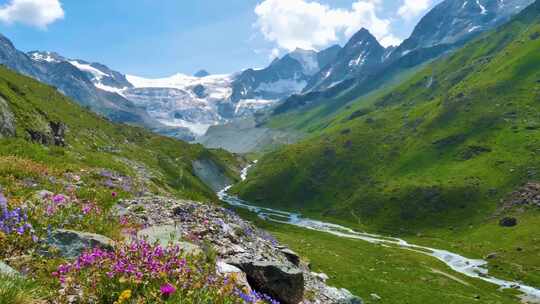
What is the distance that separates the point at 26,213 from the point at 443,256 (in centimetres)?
12058

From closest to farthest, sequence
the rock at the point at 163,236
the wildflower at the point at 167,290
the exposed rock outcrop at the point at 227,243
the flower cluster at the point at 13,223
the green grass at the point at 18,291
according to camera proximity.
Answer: the green grass at the point at 18,291, the wildflower at the point at 167,290, the flower cluster at the point at 13,223, the rock at the point at 163,236, the exposed rock outcrop at the point at 227,243

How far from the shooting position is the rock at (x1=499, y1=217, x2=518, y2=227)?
134775 millimetres

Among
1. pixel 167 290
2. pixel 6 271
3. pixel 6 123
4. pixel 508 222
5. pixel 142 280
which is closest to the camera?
pixel 167 290

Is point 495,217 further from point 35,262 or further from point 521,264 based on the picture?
point 35,262

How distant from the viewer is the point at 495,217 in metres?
147

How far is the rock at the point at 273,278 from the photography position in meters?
13.6

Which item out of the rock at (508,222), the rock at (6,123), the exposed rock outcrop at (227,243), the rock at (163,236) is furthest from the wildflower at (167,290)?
the rock at (508,222)

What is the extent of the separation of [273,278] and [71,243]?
23.4ft

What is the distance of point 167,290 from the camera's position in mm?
6289

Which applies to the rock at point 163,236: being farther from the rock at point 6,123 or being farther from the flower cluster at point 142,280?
the rock at point 6,123

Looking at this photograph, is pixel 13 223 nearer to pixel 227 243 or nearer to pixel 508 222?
pixel 227 243

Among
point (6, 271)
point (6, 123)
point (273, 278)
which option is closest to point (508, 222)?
point (6, 123)

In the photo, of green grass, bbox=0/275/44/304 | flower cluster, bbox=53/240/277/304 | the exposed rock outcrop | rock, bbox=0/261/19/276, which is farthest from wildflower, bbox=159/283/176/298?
the exposed rock outcrop

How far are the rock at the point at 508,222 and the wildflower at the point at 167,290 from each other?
155679 millimetres
